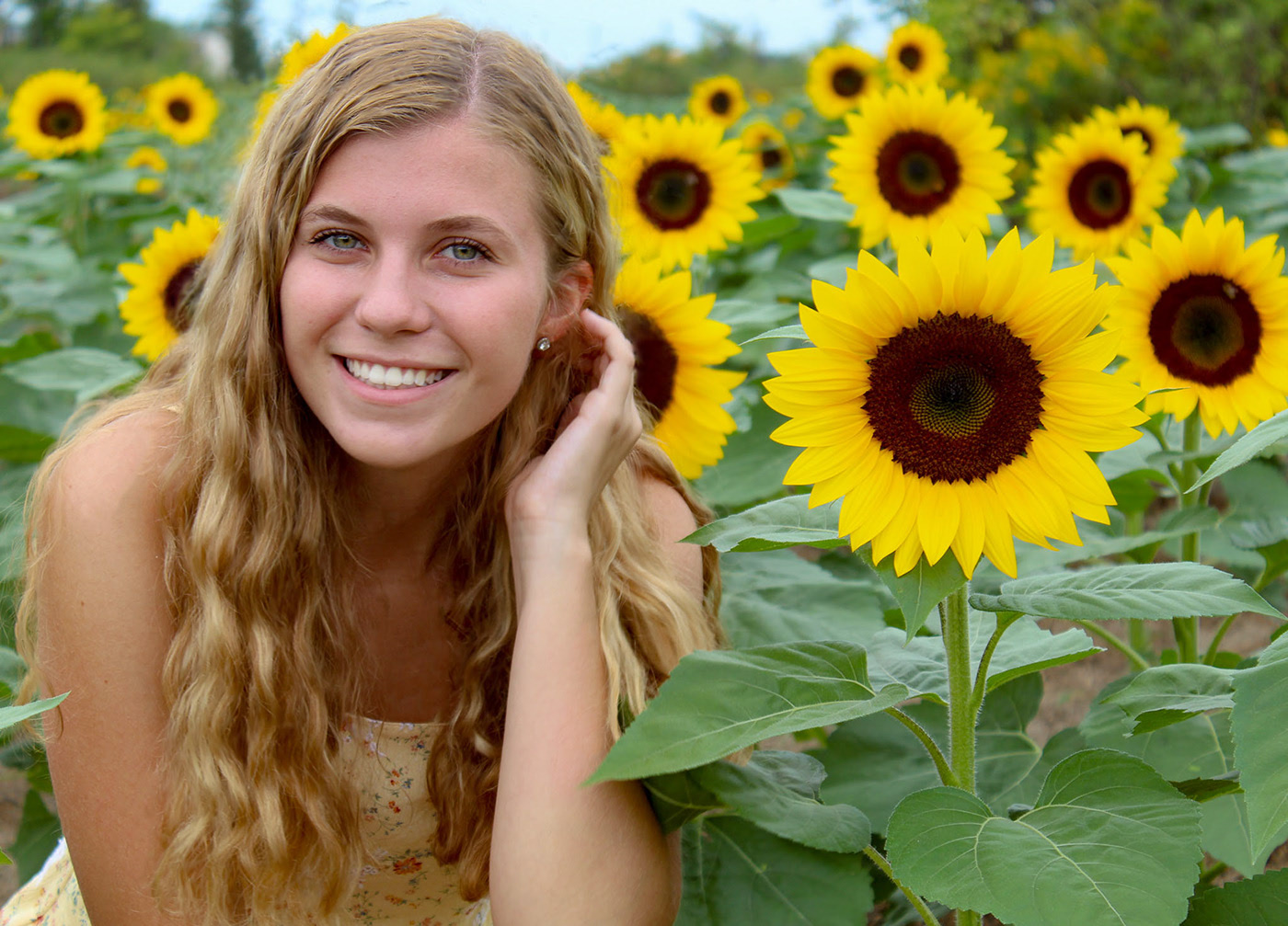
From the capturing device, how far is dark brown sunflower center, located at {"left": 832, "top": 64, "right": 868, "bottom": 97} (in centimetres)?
457

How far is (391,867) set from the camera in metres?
1.99

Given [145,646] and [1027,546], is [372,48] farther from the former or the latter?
[1027,546]

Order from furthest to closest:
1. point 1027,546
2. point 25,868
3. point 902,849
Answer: point 25,868 < point 1027,546 < point 902,849

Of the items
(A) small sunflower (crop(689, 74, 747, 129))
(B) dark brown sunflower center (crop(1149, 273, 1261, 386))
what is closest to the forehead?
(B) dark brown sunflower center (crop(1149, 273, 1261, 386))

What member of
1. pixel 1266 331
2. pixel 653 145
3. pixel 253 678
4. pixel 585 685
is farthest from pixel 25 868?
pixel 1266 331

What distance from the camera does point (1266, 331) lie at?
1867 millimetres

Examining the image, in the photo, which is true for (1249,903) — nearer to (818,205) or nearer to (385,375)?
(385,375)

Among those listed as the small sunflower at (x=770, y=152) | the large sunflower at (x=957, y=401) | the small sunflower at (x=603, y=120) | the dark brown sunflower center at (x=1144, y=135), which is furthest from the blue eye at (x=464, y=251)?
the small sunflower at (x=770, y=152)

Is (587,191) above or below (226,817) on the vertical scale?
above

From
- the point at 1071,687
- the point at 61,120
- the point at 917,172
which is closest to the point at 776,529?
the point at 917,172

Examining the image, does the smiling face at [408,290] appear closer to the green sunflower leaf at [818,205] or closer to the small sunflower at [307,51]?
the small sunflower at [307,51]

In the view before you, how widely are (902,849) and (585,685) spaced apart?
465 millimetres

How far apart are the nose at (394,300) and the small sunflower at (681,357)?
69 centimetres

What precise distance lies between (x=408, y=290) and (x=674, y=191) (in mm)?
1562
